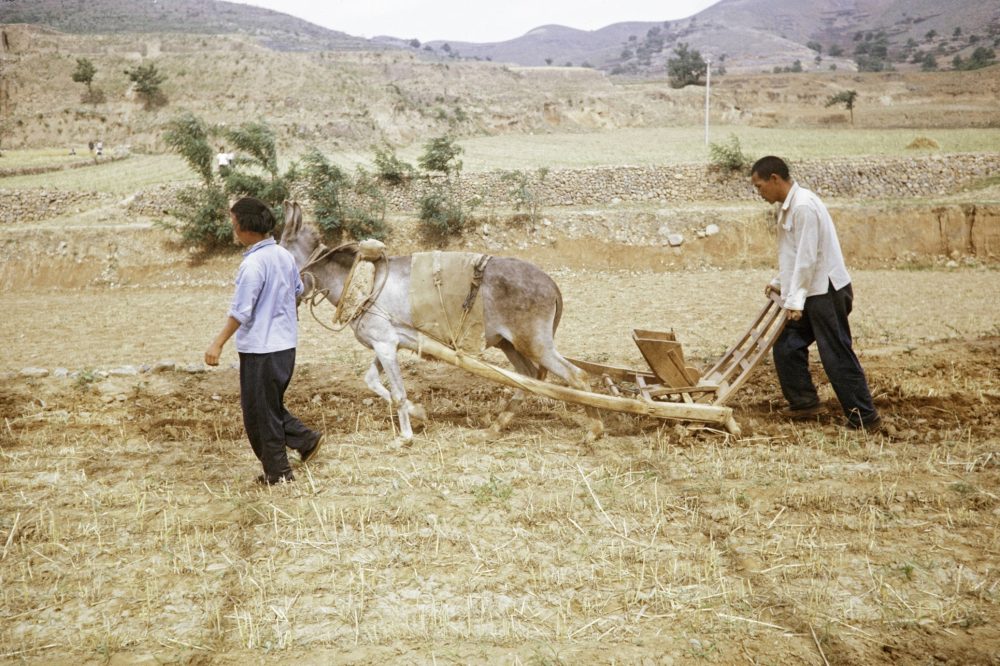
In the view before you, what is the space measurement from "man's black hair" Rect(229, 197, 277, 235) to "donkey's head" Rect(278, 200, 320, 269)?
→ 764 millimetres

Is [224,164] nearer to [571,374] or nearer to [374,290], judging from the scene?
[374,290]

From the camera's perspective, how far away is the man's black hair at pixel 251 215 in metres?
5.13

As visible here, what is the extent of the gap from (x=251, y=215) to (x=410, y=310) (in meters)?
1.68

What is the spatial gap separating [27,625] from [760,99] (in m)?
65.6

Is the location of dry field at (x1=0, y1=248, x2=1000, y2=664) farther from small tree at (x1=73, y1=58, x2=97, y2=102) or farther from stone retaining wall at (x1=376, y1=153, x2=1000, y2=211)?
small tree at (x1=73, y1=58, x2=97, y2=102)

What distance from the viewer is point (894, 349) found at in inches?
358

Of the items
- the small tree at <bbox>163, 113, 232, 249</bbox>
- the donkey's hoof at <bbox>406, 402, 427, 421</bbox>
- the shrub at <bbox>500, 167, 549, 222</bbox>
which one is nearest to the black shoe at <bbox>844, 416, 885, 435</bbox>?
the donkey's hoof at <bbox>406, 402, 427, 421</bbox>

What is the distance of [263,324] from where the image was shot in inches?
204

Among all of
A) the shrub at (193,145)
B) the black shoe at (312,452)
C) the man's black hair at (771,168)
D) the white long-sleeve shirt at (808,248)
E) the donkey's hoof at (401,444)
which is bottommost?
the donkey's hoof at (401,444)

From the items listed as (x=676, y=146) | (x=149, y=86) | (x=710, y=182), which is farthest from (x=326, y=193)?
A: (x=149, y=86)

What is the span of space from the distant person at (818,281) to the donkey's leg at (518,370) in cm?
235

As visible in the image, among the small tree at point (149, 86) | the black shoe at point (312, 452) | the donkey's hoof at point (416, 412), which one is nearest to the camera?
the black shoe at point (312, 452)

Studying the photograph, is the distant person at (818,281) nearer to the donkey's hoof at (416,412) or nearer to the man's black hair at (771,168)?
the man's black hair at (771,168)

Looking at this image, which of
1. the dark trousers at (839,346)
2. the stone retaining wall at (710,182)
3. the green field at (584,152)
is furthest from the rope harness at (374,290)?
the green field at (584,152)
